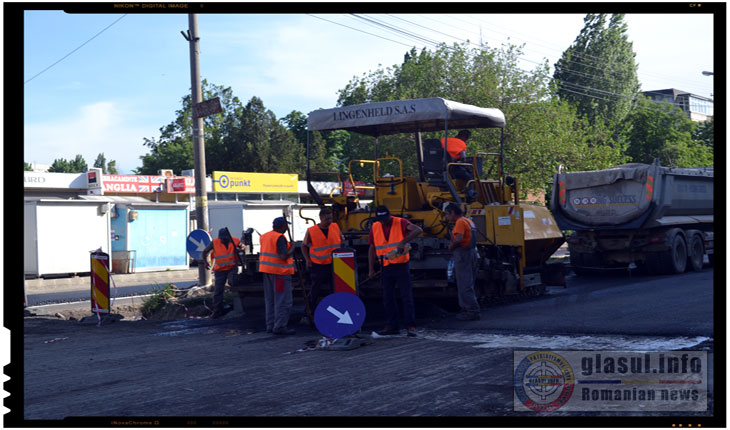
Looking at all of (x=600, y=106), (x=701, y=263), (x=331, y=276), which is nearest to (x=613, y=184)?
(x=701, y=263)

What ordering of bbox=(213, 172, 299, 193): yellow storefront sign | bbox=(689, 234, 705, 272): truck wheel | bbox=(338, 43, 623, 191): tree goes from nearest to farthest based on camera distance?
bbox=(689, 234, 705, 272): truck wheel
bbox=(338, 43, 623, 191): tree
bbox=(213, 172, 299, 193): yellow storefront sign

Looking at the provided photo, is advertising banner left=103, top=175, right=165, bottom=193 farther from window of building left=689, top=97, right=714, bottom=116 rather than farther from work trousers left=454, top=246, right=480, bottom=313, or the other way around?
window of building left=689, top=97, right=714, bottom=116

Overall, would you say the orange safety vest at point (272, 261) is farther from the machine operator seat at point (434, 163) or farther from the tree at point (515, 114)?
the tree at point (515, 114)

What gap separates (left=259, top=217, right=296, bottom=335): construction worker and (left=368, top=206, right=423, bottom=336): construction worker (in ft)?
3.96

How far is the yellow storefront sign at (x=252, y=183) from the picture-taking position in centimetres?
3491

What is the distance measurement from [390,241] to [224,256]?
13.1 ft

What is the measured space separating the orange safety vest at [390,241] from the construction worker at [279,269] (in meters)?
1.15

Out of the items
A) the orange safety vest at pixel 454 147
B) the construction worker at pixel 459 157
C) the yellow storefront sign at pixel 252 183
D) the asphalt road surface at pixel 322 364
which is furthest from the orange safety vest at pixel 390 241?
the yellow storefront sign at pixel 252 183

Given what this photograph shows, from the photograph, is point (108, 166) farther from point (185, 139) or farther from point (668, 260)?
point (668, 260)

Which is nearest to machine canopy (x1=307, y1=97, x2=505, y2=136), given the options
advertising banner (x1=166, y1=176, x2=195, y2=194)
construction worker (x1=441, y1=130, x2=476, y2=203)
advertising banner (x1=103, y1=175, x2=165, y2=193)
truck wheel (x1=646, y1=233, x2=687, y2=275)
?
construction worker (x1=441, y1=130, x2=476, y2=203)

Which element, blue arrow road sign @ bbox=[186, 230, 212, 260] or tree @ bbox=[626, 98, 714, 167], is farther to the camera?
tree @ bbox=[626, 98, 714, 167]

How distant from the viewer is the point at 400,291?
29.4 ft

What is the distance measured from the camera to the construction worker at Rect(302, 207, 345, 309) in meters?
9.74

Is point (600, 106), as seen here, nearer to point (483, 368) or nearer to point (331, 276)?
point (331, 276)
